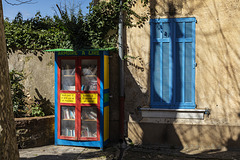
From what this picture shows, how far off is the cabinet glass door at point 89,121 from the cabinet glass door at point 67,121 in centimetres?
28

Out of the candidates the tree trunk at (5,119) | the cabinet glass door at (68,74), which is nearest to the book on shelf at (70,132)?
the cabinet glass door at (68,74)

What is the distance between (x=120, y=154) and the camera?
6.10m

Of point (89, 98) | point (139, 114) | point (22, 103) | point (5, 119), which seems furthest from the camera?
point (22, 103)

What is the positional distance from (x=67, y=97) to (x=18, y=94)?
1.52 metres

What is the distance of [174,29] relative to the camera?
6.65 meters

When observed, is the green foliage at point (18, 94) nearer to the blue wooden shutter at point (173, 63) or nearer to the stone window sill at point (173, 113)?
the stone window sill at point (173, 113)

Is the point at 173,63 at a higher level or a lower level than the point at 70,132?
higher

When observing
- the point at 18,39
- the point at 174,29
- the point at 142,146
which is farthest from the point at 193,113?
the point at 18,39

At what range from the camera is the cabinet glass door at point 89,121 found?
21.4 ft

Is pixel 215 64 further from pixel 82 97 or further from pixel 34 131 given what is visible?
pixel 34 131

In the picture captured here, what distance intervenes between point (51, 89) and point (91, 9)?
2439 millimetres

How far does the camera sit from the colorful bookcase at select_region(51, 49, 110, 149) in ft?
20.8

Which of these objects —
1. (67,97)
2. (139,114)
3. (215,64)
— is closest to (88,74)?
(67,97)

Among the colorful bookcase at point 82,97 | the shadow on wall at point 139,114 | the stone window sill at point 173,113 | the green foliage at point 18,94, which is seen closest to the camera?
the colorful bookcase at point 82,97
